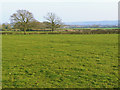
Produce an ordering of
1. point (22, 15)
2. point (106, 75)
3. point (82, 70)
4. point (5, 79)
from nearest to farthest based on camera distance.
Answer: point (5, 79) < point (106, 75) < point (82, 70) < point (22, 15)

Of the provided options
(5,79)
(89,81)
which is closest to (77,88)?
(89,81)

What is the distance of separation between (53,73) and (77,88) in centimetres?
261

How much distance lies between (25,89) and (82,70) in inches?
174

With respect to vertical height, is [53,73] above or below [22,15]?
below

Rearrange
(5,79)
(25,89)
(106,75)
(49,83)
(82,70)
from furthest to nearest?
1. (82,70)
2. (106,75)
3. (5,79)
4. (49,83)
5. (25,89)

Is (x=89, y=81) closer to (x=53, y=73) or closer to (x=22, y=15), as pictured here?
(x=53, y=73)

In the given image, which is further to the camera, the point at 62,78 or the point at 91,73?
the point at 91,73

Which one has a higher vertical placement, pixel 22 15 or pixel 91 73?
pixel 22 15

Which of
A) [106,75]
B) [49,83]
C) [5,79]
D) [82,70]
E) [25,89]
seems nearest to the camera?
[25,89]

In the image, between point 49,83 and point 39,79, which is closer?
point 49,83

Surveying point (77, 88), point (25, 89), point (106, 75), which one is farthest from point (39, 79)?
point (106, 75)

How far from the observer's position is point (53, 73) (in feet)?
32.4

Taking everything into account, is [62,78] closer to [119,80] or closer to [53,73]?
[53,73]

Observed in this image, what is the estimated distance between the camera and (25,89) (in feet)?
24.7
